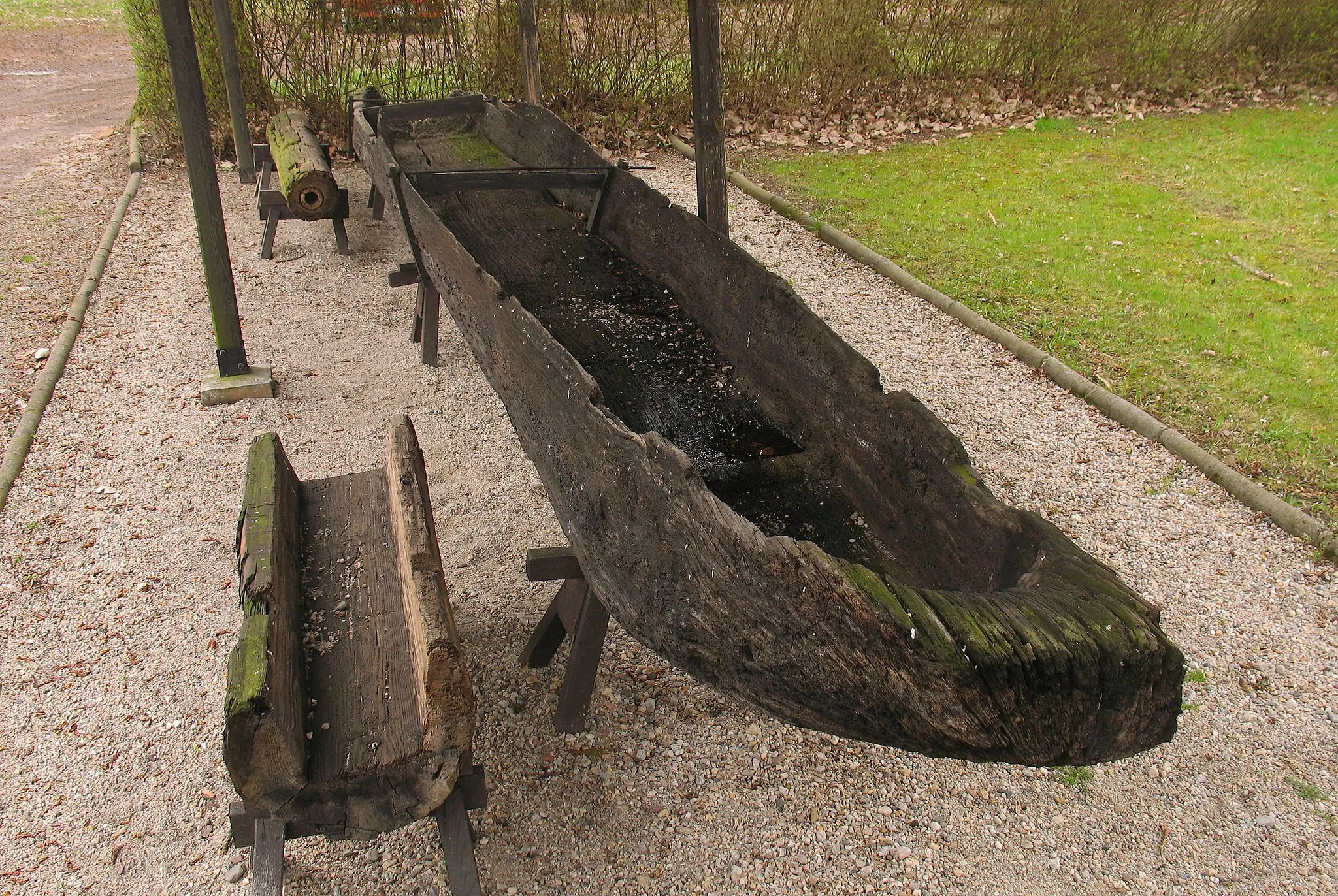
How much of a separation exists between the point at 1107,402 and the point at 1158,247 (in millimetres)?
2314

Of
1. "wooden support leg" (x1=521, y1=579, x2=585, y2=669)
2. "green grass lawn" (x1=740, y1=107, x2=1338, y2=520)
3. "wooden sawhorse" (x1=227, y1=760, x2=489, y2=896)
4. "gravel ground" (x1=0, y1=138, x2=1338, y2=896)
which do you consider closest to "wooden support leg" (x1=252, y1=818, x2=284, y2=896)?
"wooden sawhorse" (x1=227, y1=760, x2=489, y2=896)

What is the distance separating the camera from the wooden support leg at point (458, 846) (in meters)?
2.02

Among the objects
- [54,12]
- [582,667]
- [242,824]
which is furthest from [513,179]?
[54,12]

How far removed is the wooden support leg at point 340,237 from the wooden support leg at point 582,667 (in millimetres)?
4430

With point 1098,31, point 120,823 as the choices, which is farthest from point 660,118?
point 120,823

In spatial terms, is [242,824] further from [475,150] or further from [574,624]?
[475,150]

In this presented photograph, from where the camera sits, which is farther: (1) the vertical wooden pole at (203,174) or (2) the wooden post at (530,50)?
(2) the wooden post at (530,50)

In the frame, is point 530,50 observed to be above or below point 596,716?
above

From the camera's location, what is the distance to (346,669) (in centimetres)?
213

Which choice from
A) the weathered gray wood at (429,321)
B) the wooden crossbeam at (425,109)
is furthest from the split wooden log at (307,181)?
the weathered gray wood at (429,321)

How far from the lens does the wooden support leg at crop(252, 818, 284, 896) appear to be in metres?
1.93

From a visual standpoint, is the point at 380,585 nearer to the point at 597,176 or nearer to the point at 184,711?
the point at 184,711

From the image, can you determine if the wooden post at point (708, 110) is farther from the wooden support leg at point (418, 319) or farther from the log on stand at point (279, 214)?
the log on stand at point (279, 214)

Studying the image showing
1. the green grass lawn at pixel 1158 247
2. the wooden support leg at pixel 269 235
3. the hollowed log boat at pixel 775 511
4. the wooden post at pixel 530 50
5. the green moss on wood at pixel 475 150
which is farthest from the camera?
the wooden post at pixel 530 50
